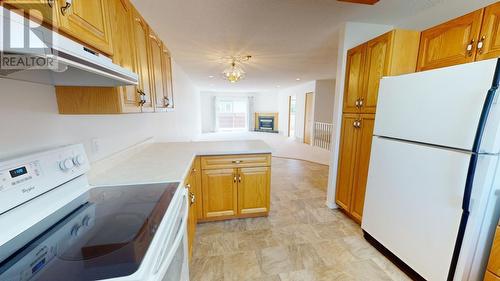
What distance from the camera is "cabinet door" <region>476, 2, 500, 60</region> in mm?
1296

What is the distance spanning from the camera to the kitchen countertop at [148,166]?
1246 millimetres

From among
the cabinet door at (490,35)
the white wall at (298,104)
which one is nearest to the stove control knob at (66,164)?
the cabinet door at (490,35)

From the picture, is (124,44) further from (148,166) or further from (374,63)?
(374,63)

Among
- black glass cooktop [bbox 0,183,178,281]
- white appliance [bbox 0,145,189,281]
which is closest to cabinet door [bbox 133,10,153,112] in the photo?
white appliance [bbox 0,145,189,281]

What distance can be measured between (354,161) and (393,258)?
954mm

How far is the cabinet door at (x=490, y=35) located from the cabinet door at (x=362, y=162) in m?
0.80

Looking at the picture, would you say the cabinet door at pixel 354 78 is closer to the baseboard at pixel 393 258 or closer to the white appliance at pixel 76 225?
the baseboard at pixel 393 258

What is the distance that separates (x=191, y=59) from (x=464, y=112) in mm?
3856

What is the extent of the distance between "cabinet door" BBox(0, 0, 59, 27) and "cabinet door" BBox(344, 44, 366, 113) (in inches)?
92.9

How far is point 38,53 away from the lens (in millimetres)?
521

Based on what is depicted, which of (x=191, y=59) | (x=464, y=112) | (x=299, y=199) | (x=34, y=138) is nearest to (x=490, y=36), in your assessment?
(x=464, y=112)

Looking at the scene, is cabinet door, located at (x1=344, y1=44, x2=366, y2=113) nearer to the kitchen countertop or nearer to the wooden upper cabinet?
the wooden upper cabinet

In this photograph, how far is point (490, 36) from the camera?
1328 millimetres

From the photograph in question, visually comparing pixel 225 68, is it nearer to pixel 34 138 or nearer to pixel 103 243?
pixel 34 138
